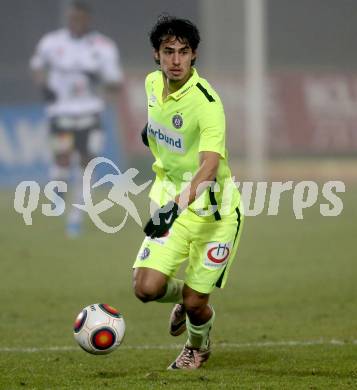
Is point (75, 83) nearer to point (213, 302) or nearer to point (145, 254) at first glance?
point (213, 302)

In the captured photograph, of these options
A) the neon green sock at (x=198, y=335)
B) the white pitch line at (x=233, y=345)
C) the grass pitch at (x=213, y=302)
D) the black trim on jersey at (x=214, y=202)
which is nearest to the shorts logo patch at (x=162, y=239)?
the black trim on jersey at (x=214, y=202)

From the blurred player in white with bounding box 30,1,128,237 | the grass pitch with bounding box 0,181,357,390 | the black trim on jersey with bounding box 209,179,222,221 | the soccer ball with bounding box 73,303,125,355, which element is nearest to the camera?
the soccer ball with bounding box 73,303,125,355

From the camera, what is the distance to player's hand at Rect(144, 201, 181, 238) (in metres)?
6.11

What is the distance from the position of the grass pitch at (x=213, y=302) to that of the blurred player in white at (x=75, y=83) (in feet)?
3.61

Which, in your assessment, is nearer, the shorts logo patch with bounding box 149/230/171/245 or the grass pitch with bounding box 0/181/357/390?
the grass pitch with bounding box 0/181/357/390

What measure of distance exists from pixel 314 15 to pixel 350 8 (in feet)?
2.70

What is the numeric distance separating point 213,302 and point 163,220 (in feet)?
12.9

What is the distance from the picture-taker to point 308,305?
9.64 metres

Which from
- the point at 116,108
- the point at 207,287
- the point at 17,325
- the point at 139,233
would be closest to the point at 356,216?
the point at 139,233

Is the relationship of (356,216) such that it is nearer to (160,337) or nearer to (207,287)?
(160,337)

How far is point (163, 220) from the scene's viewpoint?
6125 mm

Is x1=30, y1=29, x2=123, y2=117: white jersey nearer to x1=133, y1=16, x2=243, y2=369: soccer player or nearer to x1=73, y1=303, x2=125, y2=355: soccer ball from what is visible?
x1=133, y1=16, x2=243, y2=369: soccer player

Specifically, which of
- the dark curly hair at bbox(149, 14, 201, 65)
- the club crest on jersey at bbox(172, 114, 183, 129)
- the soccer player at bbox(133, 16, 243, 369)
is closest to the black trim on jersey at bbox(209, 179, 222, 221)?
the soccer player at bbox(133, 16, 243, 369)

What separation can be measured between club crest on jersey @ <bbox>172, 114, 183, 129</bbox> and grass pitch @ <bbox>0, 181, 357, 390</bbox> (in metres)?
1.44
